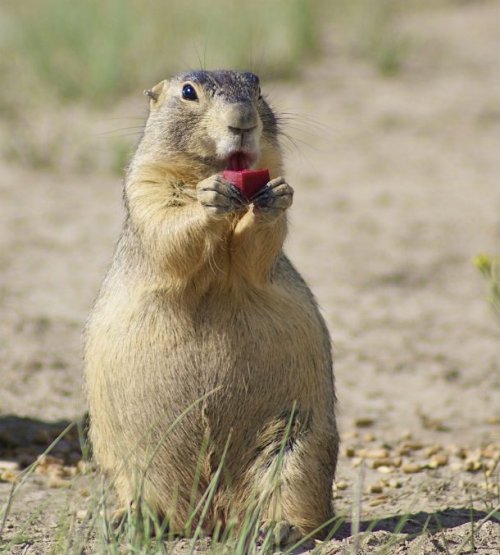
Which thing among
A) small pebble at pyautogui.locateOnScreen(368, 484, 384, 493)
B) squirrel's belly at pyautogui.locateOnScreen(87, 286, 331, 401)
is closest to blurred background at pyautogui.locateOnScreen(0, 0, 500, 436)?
small pebble at pyautogui.locateOnScreen(368, 484, 384, 493)

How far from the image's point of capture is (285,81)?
41.0 feet

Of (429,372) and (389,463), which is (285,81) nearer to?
(429,372)

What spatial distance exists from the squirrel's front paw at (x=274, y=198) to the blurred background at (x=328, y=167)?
2001 mm

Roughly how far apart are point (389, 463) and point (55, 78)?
A: 282 inches

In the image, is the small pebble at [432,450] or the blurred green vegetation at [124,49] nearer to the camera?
the small pebble at [432,450]

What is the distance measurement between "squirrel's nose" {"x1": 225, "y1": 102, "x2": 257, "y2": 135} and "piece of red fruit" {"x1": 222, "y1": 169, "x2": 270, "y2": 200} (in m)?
0.16

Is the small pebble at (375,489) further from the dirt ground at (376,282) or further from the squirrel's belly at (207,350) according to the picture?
the squirrel's belly at (207,350)

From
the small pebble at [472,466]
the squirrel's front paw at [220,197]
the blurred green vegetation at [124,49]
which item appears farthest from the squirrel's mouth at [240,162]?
the blurred green vegetation at [124,49]

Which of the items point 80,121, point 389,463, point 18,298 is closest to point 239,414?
point 389,463

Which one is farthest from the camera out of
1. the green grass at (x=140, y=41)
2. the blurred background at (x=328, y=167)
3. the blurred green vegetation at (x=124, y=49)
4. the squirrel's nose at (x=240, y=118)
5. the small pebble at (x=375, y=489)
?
the green grass at (x=140, y=41)

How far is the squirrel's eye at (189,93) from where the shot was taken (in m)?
4.72

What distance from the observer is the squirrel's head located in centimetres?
442

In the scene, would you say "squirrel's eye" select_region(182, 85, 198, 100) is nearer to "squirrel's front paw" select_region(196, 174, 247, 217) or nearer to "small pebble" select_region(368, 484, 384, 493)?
"squirrel's front paw" select_region(196, 174, 247, 217)

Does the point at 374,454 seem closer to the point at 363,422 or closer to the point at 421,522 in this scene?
the point at 363,422
